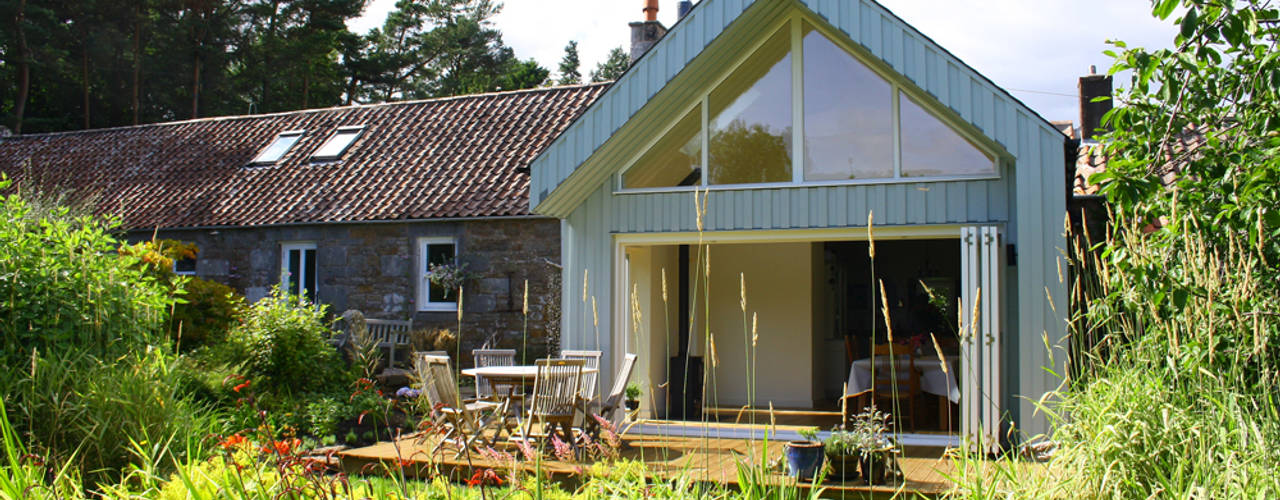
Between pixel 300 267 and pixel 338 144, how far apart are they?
8.63 feet

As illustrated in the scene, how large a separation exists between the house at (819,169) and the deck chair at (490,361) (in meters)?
0.92

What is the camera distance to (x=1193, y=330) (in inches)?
177

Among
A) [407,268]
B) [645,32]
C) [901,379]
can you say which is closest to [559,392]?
[901,379]

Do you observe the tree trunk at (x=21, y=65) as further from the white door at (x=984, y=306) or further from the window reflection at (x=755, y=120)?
the white door at (x=984, y=306)

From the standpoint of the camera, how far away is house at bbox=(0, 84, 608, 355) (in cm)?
1342

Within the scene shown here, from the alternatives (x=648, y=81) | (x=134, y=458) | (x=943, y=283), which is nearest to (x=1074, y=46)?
(x=648, y=81)

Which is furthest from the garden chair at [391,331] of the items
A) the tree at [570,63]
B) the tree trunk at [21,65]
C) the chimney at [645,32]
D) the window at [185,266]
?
the tree at [570,63]

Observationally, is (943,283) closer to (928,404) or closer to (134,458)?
(928,404)

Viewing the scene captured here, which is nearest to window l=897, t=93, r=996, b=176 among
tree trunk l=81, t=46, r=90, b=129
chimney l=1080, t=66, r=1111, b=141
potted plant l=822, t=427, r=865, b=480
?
potted plant l=822, t=427, r=865, b=480

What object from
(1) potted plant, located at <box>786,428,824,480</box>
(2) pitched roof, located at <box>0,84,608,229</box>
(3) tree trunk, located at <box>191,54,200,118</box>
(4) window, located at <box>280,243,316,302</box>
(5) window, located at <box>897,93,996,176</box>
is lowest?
(1) potted plant, located at <box>786,428,824,480</box>

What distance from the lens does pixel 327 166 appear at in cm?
1602

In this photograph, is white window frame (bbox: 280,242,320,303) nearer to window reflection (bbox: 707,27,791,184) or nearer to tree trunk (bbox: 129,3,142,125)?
window reflection (bbox: 707,27,791,184)

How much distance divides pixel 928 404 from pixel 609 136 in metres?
5.02

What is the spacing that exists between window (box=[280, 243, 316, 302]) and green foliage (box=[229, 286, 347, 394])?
16.1ft
